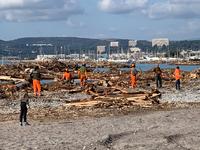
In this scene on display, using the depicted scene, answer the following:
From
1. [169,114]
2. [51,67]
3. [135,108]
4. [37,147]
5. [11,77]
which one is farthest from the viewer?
[51,67]

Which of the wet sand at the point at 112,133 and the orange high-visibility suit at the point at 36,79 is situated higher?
the orange high-visibility suit at the point at 36,79

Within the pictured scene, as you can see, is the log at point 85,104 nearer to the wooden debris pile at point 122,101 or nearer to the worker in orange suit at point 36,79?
the wooden debris pile at point 122,101

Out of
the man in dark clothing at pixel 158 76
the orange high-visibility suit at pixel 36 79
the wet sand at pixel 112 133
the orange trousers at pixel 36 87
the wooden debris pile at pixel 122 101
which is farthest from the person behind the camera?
the man in dark clothing at pixel 158 76

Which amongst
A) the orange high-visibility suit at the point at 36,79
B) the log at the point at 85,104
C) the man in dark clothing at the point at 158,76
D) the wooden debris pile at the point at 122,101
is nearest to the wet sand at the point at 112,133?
the wooden debris pile at the point at 122,101

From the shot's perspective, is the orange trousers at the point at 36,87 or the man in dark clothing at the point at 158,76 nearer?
the orange trousers at the point at 36,87

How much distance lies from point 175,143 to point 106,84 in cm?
2118

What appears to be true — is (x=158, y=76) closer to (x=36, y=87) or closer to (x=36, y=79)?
(x=36, y=87)

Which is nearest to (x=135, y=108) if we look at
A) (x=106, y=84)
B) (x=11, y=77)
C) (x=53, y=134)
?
(x=53, y=134)

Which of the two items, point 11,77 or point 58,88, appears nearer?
point 58,88

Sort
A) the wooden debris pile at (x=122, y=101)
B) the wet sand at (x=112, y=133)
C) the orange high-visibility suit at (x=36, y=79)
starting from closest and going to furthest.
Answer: the wet sand at (x=112, y=133), the wooden debris pile at (x=122, y=101), the orange high-visibility suit at (x=36, y=79)

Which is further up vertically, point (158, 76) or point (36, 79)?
point (36, 79)

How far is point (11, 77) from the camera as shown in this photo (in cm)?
4566

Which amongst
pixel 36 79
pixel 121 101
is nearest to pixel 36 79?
pixel 36 79

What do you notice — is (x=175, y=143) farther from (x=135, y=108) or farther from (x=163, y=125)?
(x=135, y=108)
